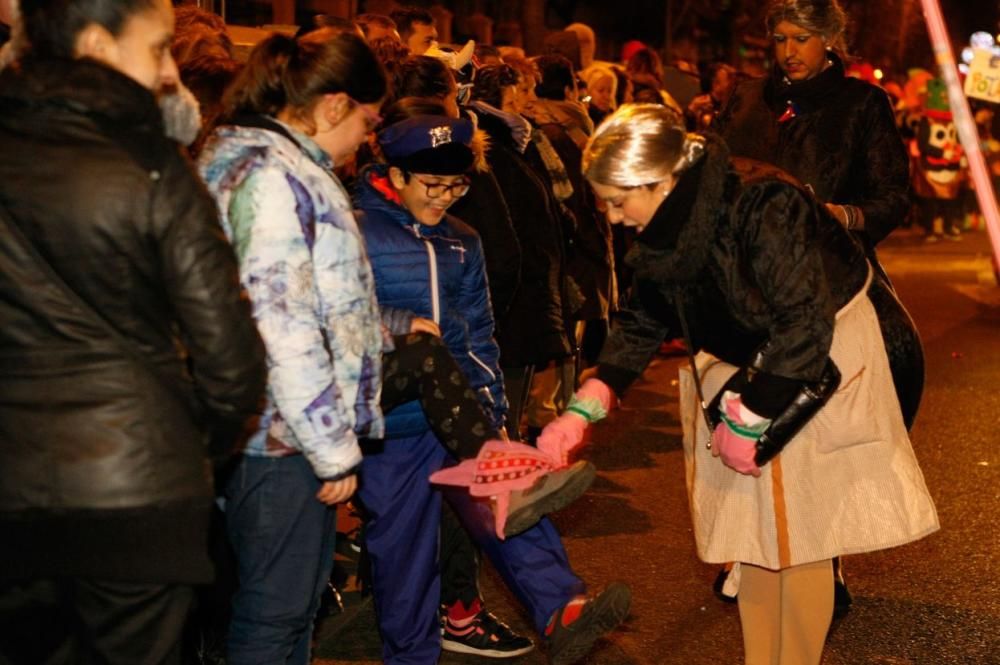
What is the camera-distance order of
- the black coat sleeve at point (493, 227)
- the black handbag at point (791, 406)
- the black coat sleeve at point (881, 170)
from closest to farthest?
1. the black handbag at point (791, 406)
2. the black coat sleeve at point (881, 170)
3. the black coat sleeve at point (493, 227)

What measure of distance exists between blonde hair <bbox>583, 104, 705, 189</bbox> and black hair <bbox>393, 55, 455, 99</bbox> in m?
1.60

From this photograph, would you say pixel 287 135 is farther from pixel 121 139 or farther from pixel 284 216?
pixel 121 139

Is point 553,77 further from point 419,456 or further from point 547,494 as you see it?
point 547,494

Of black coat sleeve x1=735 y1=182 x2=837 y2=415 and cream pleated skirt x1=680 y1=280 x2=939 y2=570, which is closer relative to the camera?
black coat sleeve x1=735 y1=182 x2=837 y2=415

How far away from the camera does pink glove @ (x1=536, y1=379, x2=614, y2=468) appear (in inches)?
163

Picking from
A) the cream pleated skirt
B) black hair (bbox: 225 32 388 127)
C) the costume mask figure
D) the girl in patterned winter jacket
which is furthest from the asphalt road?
the costume mask figure

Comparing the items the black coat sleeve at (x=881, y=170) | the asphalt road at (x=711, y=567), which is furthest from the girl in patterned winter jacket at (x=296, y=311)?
the black coat sleeve at (x=881, y=170)

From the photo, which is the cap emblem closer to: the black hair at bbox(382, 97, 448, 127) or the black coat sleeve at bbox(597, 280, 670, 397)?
the black hair at bbox(382, 97, 448, 127)

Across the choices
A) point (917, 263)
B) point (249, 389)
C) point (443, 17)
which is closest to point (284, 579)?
point (249, 389)

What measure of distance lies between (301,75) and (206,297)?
97cm

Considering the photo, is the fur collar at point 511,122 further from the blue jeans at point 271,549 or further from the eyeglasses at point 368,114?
the blue jeans at point 271,549

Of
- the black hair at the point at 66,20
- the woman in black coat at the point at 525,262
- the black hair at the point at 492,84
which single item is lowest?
the woman in black coat at the point at 525,262

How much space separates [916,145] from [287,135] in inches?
793

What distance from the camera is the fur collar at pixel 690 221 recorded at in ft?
12.3
